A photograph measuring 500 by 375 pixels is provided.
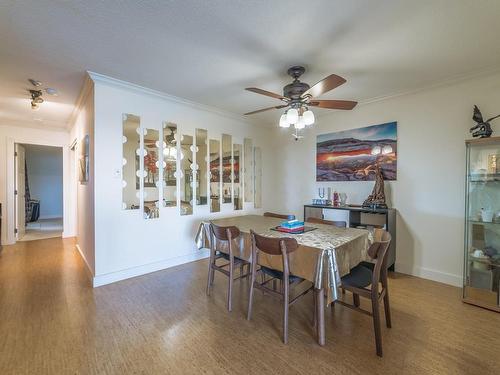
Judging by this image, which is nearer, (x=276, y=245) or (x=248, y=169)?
(x=276, y=245)

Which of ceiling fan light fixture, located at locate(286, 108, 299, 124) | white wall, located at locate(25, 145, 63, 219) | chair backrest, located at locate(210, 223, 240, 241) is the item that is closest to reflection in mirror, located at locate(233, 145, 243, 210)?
chair backrest, located at locate(210, 223, 240, 241)

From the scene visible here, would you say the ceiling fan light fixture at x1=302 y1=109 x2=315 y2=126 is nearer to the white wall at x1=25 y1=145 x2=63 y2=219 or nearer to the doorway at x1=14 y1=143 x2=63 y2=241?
the doorway at x1=14 y1=143 x2=63 y2=241

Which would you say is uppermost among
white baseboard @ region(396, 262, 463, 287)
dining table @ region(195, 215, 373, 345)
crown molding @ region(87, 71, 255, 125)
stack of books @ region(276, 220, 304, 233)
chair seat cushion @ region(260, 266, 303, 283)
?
crown molding @ region(87, 71, 255, 125)

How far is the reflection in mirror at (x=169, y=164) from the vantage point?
356cm

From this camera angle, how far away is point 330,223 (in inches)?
112

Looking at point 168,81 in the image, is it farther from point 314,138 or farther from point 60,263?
point 60,263

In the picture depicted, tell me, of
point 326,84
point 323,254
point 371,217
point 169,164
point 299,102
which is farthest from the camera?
point 371,217

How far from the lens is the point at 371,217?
146 inches

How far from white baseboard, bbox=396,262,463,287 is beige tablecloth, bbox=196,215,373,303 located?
5.20ft

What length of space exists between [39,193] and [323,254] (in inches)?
414

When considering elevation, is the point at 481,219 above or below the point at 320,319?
above

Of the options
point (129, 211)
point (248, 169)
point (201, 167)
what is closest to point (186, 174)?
point (201, 167)

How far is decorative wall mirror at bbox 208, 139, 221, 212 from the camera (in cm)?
418

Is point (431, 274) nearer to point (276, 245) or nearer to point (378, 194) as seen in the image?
point (378, 194)
